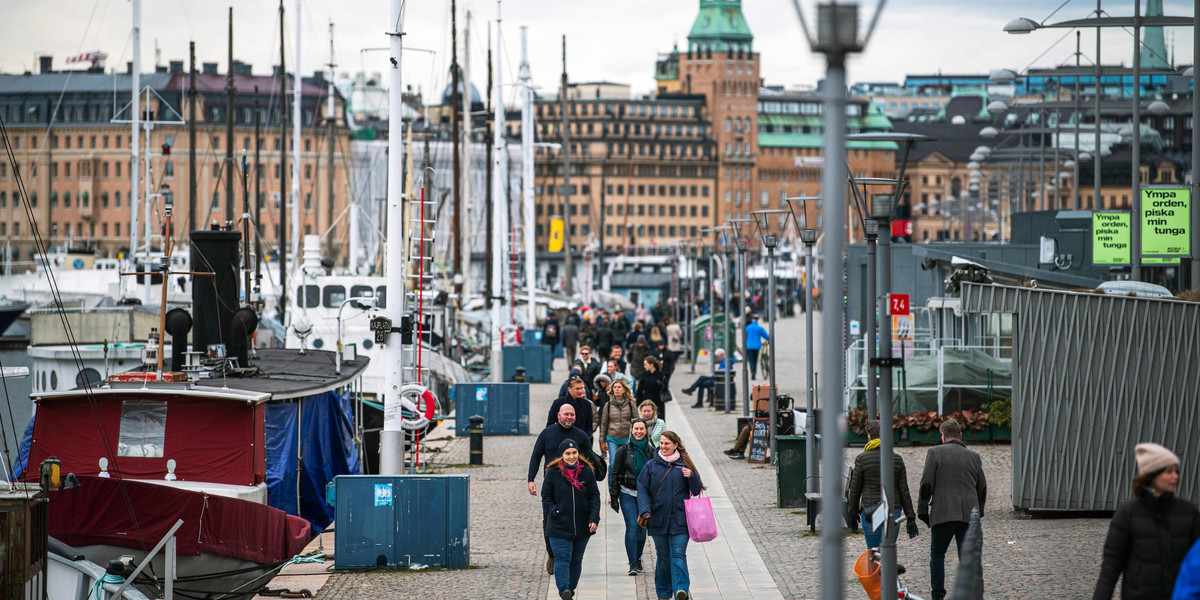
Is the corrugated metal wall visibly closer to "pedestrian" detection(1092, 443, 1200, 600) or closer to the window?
"pedestrian" detection(1092, 443, 1200, 600)

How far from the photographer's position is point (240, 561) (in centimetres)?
1569

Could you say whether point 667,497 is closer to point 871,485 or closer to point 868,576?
point 871,485

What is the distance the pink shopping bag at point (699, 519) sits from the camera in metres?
13.4

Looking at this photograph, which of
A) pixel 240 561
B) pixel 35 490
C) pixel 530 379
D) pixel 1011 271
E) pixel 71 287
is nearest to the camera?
pixel 35 490

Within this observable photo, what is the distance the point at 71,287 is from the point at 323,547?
149 ft

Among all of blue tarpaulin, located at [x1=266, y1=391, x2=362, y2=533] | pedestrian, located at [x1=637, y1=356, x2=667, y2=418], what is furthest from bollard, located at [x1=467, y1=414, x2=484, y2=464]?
blue tarpaulin, located at [x1=266, y1=391, x2=362, y2=533]

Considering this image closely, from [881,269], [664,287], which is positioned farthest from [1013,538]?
[664,287]

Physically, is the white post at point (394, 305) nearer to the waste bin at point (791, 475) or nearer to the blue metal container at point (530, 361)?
the waste bin at point (791, 475)

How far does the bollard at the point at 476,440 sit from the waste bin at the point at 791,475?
6.71 m

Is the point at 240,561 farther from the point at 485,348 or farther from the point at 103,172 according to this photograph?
the point at 103,172

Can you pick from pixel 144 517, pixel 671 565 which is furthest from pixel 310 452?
pixel 671 565

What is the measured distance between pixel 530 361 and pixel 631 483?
2925 centimetres

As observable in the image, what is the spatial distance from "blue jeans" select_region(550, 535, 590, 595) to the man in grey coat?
116 inches

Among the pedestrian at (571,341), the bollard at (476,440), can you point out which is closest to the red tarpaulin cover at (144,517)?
the bollard at (476,440)
